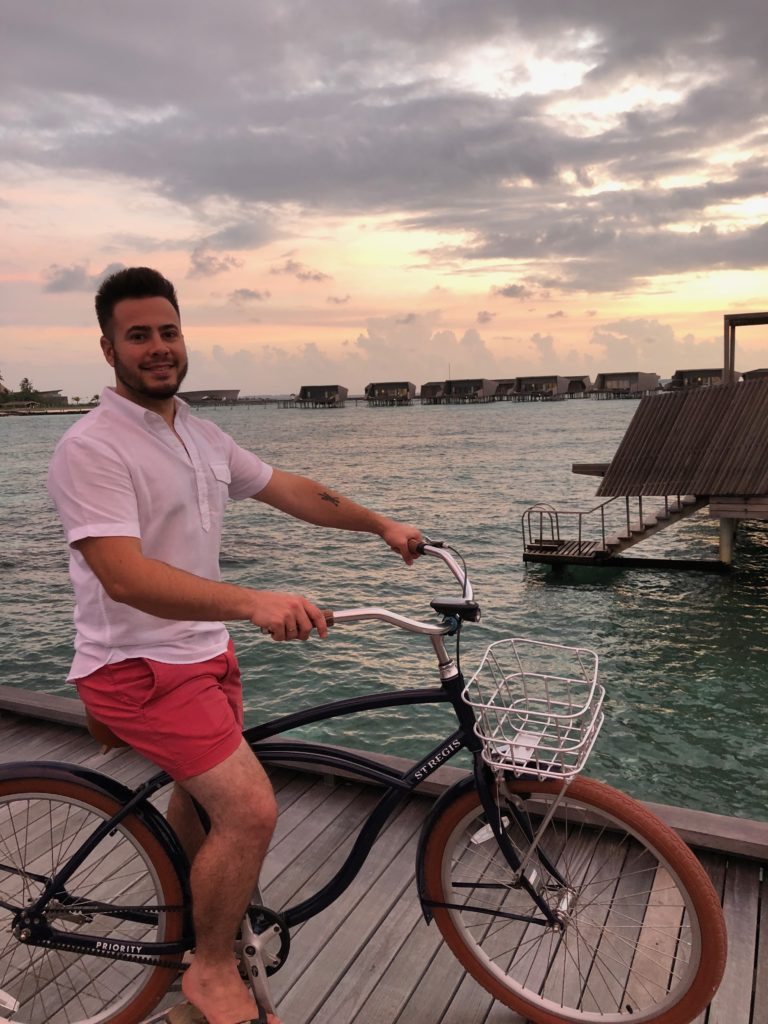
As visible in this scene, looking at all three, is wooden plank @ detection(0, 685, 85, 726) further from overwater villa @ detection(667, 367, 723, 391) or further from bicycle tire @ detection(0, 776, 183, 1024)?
overwater villa @ detection(667, 367, 723, 391)

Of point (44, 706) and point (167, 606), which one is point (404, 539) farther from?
point (44, 706)

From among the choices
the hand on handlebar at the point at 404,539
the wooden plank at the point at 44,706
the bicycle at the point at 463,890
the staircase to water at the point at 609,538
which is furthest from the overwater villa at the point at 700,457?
the hand on handlebar at the point at 404,539

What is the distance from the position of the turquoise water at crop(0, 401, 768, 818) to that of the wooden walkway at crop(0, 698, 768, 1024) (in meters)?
8.78

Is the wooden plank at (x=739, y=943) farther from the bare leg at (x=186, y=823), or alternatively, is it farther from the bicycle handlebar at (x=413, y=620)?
the bare leg at (x=186, y=823)

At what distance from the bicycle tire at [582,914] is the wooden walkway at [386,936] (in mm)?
196

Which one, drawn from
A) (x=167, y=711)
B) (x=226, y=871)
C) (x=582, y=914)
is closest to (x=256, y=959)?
(x=226, y=871)

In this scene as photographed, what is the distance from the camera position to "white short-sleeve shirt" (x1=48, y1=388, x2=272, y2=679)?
2.22 meters

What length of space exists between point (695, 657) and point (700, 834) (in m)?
16.3

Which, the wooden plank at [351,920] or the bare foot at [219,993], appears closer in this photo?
the bare foot at [219,993]

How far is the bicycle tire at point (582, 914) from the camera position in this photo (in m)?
2.56

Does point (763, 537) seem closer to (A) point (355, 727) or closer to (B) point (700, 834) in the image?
(A) point (355, 727)

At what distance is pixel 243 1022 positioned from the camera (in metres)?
2.53

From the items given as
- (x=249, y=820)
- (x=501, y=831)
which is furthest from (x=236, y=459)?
(x=501, y=831)

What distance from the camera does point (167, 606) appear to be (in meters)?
2.18
